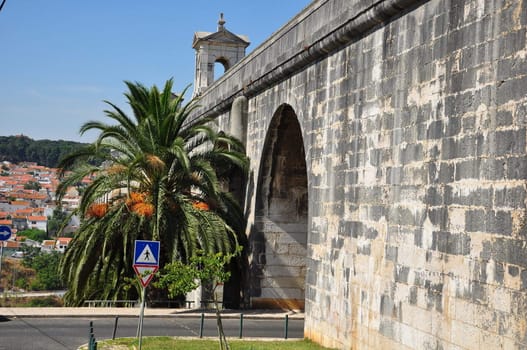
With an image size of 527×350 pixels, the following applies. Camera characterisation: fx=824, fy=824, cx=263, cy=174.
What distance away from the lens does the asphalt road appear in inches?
536

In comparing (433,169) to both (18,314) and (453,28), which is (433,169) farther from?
(18,314)

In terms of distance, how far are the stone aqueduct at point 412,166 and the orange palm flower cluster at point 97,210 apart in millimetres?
5023

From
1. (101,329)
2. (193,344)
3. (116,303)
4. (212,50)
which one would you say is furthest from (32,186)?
(193,344)

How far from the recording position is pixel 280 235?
1875 cm

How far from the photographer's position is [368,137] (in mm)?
11688

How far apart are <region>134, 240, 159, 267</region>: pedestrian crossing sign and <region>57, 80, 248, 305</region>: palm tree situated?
255 inches

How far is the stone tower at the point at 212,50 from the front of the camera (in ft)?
99.6

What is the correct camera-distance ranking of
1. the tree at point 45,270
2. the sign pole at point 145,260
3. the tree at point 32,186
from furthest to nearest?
the tree at point 32,186 → the tree at point 45,270 → the sign pole at point 145,260

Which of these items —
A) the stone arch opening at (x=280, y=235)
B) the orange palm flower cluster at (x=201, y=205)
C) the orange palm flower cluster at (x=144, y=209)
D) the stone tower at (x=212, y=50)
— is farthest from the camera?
the stone tower at (x=212, y=50)

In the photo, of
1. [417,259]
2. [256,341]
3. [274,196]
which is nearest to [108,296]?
[274,196]

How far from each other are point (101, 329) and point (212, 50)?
56.0 ft

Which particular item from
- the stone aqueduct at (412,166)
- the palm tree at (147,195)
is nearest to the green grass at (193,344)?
the stone aqueduct at (412,166)

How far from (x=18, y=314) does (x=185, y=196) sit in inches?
186

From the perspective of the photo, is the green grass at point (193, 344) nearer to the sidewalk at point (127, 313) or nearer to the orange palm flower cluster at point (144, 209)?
the sidewalk at point (127, 313)
